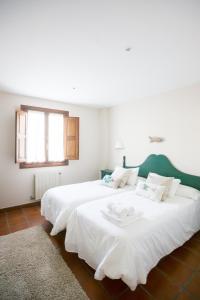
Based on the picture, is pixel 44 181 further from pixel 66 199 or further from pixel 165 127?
pixel 165 127

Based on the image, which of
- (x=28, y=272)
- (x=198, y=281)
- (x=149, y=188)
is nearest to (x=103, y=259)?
(x=28, y=272)

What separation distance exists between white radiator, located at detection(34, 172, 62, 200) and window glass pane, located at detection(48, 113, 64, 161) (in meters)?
0.41

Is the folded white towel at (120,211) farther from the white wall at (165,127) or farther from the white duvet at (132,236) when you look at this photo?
the white wall at (165,127)

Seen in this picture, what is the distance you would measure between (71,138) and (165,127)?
7.51 ft

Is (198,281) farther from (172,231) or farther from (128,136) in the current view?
(128,136)

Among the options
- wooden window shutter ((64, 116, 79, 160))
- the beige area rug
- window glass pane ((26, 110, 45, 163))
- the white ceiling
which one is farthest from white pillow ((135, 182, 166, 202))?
window glass pane ((26, 110, 45, 163))

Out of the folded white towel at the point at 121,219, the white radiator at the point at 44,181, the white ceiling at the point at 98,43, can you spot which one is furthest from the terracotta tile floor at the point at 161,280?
the white ceiling at the point at 98,43

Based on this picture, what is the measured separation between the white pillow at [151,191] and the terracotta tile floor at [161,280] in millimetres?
749

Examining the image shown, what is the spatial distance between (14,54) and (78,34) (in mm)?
895

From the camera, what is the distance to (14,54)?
1.98 metres

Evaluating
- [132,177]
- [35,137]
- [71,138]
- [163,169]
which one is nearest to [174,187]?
[163,169]

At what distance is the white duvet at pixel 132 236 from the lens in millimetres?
1570

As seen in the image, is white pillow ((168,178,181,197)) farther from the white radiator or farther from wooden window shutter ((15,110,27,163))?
wooden window shutter ((15,110,27,163))

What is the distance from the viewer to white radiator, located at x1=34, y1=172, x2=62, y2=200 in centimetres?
379
